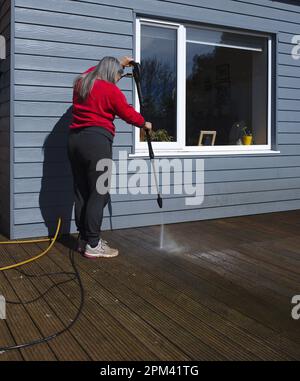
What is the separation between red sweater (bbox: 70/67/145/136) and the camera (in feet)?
10.8

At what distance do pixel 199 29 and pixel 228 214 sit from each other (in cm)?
203

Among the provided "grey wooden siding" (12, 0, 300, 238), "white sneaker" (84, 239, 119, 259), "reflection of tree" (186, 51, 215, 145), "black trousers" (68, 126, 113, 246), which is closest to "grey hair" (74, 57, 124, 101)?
"black trousers" (68, 126, 113, 246)

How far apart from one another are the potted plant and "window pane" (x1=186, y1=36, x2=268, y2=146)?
0.04 feet

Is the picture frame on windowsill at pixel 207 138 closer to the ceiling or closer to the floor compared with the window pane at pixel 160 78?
closer to the floor

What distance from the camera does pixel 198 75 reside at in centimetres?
496

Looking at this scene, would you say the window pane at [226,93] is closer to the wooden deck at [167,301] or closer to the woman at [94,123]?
the wooden deck at [167,301]

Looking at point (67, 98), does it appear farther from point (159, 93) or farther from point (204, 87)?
point (204, 87)

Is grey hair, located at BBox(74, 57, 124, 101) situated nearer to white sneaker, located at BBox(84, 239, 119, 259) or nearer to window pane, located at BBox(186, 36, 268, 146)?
white sneaker, located at BBox(84, 239, 119, 259)

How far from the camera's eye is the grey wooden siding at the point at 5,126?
3930mm

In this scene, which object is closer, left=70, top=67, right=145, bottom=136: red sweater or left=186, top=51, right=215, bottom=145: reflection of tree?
left=70, top=67, right=145, bottom=136: red sweater

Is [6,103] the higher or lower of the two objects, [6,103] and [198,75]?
the lower

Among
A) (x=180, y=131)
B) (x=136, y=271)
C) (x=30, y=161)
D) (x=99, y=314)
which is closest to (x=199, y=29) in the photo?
(x=180, y=131)

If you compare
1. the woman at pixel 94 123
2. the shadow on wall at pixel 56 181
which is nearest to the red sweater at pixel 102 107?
the woman at pixel 94 123
